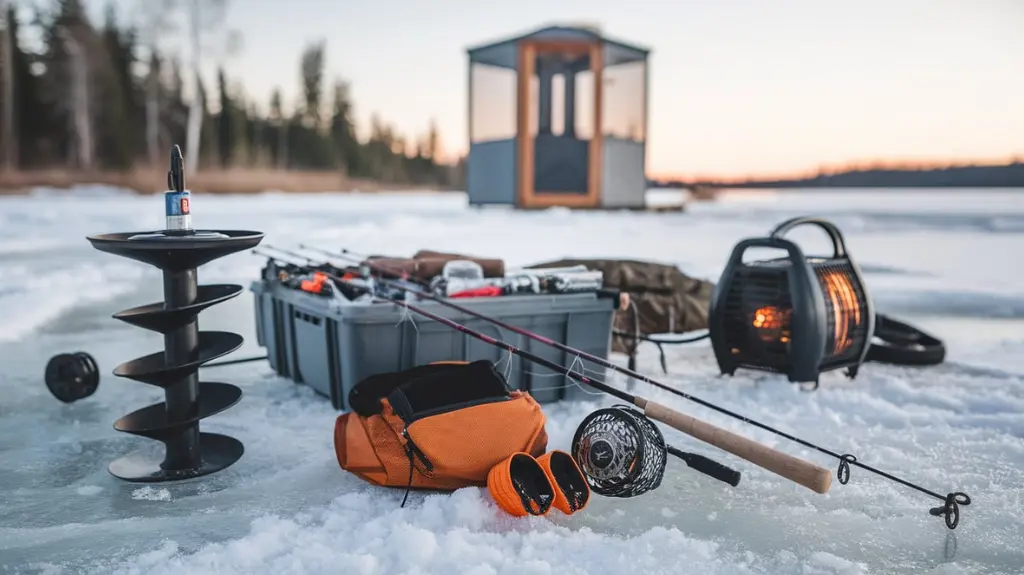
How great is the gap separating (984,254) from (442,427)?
601 inches

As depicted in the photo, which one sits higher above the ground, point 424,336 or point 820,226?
point 820,226

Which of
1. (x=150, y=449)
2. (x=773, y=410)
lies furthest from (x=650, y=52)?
(x=150, y=449)

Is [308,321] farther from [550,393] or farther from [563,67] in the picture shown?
[563,67]

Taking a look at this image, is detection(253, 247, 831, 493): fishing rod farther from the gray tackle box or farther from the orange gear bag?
the gray tackle box

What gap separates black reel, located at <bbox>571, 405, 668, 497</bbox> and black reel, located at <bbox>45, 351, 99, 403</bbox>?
2.81 m

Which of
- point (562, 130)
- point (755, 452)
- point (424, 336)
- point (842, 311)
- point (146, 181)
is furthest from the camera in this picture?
point (146, 181)

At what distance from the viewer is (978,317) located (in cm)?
787

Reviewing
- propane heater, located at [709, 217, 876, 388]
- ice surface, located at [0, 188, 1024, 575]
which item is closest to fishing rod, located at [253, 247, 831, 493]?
ice surface, located at [0, 188, 1024, 575]

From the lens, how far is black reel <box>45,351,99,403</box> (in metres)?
4.18

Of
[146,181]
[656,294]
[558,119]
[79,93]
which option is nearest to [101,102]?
[79,93]

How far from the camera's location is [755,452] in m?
2.62

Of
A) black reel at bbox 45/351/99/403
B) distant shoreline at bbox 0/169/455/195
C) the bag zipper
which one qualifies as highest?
distant shoreline at bbox 0/169/455/195

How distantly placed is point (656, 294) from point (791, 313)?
76.4 inches

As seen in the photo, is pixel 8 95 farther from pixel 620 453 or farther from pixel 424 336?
pixel 620 453
